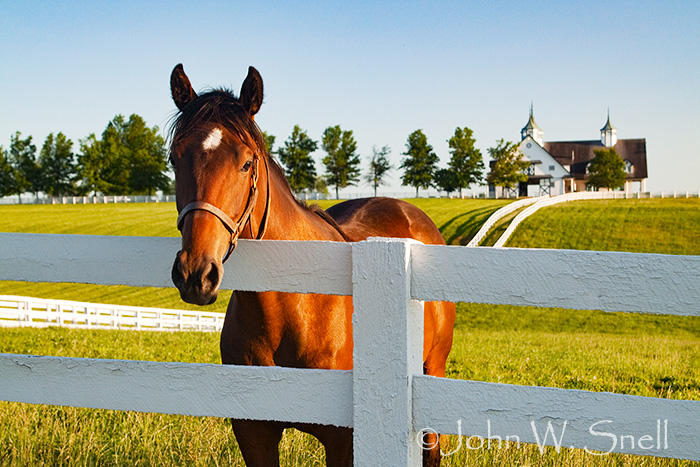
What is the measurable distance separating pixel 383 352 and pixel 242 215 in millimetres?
927

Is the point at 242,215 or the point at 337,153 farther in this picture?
the point at 337,153

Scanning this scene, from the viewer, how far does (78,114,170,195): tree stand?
81062mm

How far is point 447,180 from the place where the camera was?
7600 centimetres

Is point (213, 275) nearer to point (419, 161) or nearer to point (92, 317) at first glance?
point (92, 317)

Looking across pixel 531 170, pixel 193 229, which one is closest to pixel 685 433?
pixel 193 229

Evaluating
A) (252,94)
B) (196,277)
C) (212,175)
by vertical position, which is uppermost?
(252,94)

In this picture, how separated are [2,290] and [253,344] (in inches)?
1173

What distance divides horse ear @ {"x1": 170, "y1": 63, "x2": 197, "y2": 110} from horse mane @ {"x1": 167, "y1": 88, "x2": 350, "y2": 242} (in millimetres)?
113

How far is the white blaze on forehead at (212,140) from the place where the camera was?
259cm

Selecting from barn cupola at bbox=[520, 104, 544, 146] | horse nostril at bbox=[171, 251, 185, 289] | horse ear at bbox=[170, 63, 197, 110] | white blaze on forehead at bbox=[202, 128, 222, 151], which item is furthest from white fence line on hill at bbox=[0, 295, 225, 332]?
barn cupola at bbox=[520, 104, 544, 146]

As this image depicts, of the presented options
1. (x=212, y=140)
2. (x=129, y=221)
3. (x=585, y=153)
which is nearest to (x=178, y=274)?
(x=212, y=140)

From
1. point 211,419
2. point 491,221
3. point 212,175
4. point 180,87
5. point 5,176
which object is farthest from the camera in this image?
point 5,176

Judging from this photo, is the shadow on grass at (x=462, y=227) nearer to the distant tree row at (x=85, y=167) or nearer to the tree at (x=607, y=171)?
the tree at (x=607, y=171)

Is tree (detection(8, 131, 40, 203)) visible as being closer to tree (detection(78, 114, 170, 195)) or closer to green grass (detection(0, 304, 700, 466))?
tree (detection(78, 114, 170, 195))
